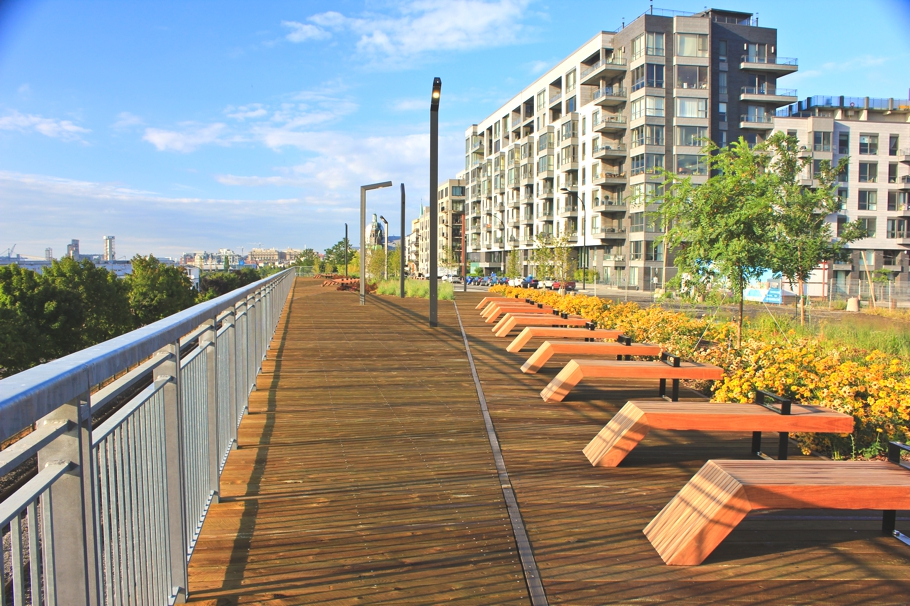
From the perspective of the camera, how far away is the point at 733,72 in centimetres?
5562

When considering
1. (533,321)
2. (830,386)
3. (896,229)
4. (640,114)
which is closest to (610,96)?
(640,114)

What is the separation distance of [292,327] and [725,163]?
28.7ft

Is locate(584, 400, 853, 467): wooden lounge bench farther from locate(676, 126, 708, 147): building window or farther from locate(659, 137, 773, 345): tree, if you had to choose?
locate(676, 126, 708, 147): building window

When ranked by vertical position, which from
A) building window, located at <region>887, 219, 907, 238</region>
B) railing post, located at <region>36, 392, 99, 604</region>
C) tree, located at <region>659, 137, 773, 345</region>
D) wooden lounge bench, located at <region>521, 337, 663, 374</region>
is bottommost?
wooden lounge bench, located at <region>521, 337, 663, 374</region>

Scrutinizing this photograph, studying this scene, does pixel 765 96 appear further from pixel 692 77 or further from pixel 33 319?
pixel 33 319

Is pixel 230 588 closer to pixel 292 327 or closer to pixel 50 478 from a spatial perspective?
pixel 50 478

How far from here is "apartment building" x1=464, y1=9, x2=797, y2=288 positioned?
53219 mm

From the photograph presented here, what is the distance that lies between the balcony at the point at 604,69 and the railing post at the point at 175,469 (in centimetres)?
5876

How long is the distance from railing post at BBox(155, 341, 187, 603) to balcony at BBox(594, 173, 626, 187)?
57.2 meters

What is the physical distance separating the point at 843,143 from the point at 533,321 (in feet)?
196

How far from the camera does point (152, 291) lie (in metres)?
69.2

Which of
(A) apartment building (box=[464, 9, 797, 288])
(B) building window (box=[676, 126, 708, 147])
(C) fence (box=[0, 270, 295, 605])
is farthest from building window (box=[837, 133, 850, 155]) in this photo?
(C) fence (box=[0, 270, 295, 605])

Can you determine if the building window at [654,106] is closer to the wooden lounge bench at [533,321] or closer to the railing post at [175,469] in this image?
the wooden lounge bench at [533,321]

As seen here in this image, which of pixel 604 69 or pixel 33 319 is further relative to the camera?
pixel 604 69
